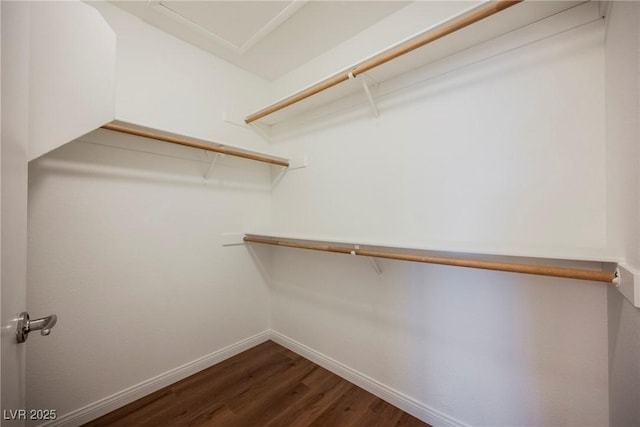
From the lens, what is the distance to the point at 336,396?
1.53 m

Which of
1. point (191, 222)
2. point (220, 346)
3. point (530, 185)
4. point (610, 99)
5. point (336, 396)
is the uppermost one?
point (610, 99)

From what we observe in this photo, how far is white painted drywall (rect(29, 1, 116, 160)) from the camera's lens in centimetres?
78

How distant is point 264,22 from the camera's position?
154 cm

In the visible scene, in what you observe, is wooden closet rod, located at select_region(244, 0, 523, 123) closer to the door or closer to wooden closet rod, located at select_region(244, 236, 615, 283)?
wooden closet rod, located at select_region(244, 236, 615, 283)

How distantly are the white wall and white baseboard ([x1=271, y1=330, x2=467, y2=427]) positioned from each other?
508 mm

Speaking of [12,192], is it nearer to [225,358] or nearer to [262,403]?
[262,403]

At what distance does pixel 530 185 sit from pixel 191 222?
2.00 m

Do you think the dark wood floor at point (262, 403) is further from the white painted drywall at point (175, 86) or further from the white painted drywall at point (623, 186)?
the white painted drywall at point (175, 86)

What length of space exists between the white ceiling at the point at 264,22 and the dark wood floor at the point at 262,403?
239 centimetres

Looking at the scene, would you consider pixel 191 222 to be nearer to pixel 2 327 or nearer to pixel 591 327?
pixel 2 327

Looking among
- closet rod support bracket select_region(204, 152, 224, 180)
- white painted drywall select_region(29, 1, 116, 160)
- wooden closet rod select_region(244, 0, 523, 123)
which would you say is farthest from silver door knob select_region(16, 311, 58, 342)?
wooden closet rod select_region(244, 0, 523, 123)

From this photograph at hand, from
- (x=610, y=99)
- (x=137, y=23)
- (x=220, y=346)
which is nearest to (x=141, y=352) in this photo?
(x=220, y=346)

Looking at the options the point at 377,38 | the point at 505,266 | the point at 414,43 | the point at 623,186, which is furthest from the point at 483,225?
the point at 377,38

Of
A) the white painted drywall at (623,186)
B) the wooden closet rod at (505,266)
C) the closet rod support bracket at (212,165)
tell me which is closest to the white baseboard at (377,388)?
the white painted drywall at (623,186)
